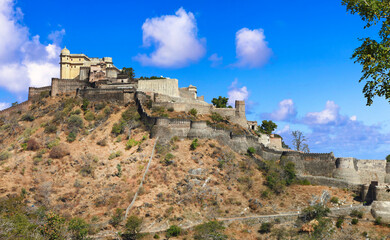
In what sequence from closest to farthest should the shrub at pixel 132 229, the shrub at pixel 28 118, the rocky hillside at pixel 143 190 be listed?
the shrub at pixel 132 229 → the rocky hillside at pixel 143 190 → the shrub at pixel 28 118

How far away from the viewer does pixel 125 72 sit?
59.6 m

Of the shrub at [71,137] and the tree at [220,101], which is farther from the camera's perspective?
the tree at [220,101]

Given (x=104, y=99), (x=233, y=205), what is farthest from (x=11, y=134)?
(x=233, y=205)

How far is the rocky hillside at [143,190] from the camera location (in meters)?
29.7

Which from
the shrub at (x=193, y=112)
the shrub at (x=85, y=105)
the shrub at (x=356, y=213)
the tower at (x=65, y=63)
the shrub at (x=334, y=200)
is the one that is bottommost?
the shrub at (x=356, y=213)

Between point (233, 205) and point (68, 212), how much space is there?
14.3 m

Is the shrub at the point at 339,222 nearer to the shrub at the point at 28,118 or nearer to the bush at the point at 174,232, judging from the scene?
the bush at the point at 174,232

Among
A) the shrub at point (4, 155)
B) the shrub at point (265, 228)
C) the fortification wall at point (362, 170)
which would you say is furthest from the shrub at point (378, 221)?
the shrub at point (4, 155)

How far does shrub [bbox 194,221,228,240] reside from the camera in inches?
1115

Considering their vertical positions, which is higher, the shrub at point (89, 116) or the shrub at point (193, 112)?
the shrub at point (193, 112)

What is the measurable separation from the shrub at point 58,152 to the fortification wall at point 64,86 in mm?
14320

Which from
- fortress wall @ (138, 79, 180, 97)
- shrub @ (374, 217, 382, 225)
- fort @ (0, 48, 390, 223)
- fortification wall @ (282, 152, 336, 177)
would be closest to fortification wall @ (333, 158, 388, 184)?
fort @ (0, 48, 390, 223)

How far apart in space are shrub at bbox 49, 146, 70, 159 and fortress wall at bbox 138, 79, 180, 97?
15.3 metres

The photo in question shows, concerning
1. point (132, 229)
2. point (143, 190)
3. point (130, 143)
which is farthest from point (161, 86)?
point (132, 229)
